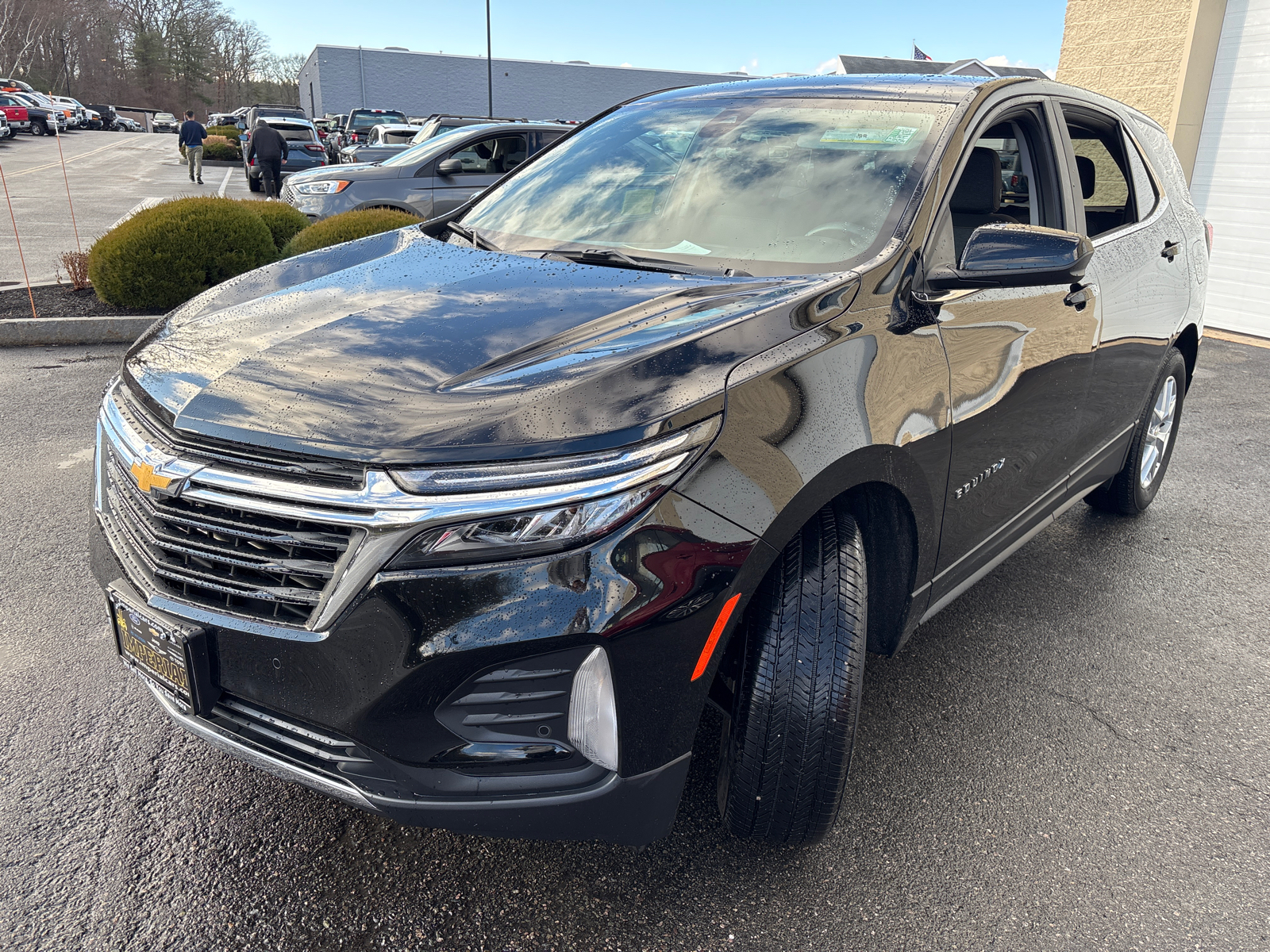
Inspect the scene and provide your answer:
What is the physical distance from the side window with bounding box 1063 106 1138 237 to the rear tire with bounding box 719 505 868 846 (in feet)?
6.47

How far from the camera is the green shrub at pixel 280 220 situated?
8.62m

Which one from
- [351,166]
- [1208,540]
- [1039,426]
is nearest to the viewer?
[1039,426]

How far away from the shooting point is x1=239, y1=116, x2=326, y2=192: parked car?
821 inches

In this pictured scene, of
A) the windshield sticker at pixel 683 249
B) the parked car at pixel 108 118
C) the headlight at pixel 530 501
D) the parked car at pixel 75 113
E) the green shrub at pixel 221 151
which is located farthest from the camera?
the parked car at pixel 108 118

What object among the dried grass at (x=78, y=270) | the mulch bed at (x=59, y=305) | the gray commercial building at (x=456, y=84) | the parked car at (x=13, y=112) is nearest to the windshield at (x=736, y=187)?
the mulch bed at (x=59, y=305)

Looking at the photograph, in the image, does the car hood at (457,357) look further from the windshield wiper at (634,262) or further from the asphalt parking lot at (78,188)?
the asphalt parking lot at (78,188)

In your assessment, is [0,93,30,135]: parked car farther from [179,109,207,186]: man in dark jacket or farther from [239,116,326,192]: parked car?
[239,116,326,192]: parked car

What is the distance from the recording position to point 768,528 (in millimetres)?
1769

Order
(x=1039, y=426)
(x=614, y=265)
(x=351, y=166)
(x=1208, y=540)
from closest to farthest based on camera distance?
1. (x=614, y=265)
2. (x=1039, y=426)
3. (x=1208, y=540)
4. (x=351, y=166)

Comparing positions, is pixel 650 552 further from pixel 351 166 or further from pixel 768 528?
pixel 351 166

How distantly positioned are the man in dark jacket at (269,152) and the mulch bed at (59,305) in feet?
35.2

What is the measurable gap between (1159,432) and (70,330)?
7519 mm

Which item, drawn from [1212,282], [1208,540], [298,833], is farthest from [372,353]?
[1212,282]

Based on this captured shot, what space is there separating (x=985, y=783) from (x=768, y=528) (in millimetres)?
1264
